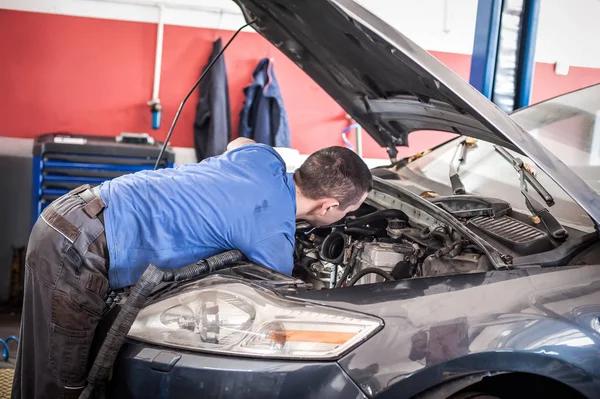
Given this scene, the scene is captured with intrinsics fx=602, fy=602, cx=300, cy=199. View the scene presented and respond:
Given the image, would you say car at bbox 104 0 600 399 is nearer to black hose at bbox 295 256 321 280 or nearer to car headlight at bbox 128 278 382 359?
car headlight at bbox 128 278 382 359

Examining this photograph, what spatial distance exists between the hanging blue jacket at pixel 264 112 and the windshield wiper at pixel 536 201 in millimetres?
2762

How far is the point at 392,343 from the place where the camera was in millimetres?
1366

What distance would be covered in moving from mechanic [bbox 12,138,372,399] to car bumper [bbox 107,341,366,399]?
0.94 ft

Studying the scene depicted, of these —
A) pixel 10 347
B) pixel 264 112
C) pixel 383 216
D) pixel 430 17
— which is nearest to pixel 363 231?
pixel 383 216

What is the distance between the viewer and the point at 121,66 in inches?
190

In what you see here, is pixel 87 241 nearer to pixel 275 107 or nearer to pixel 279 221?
pixel 279 221

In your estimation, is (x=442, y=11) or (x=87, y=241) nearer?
(x=87, y=241)

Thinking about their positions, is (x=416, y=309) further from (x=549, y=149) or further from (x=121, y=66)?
(x=121, y=66)

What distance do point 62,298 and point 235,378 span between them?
56cm

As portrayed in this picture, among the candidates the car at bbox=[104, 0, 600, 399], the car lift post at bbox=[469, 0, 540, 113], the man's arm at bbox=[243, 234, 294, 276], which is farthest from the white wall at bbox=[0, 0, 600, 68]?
the man's arm at bbox=[243, 234, 294, 276]

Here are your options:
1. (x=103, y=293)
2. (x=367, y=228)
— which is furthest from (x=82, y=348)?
(x=367, y=228)

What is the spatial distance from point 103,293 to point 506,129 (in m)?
1.16

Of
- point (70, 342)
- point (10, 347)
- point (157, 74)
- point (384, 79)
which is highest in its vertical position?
point (384, 79)

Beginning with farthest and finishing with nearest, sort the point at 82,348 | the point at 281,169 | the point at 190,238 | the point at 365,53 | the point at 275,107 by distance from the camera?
the point at 275,107
the point at 365,53
the point at 281,169
the point at 190,238
the point at 82,348
